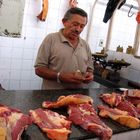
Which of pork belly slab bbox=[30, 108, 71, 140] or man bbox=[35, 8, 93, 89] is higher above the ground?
man bbox=[35, 8, 93, 89]

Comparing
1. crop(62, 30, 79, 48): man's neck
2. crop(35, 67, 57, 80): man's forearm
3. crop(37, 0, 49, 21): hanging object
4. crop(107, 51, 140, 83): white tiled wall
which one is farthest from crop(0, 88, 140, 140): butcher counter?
crop(37, 0, 49, 21): hanging object

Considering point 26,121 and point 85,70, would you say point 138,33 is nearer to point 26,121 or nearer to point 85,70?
point 85,70

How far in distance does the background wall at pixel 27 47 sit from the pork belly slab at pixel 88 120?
2.28 metres

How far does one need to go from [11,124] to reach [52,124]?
0.90ft

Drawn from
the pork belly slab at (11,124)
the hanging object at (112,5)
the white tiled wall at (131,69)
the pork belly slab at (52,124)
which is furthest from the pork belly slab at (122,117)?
the hanging object at (112,5)

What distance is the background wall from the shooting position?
421 centimetres

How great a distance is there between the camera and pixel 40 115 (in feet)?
5.19

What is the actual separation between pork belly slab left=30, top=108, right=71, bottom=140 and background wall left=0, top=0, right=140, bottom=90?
2.54 metres

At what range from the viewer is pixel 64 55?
250 centimetres

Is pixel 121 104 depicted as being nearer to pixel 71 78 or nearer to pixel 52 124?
pixel 71 78

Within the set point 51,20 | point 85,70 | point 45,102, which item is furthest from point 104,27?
point 45,102

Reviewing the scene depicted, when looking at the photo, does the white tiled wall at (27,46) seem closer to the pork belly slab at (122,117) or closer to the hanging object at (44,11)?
the hanging object at (44,11)

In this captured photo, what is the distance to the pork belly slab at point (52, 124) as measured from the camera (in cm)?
139

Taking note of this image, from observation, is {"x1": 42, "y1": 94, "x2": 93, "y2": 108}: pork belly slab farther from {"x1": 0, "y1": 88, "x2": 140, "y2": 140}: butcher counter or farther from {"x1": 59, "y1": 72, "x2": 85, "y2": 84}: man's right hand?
{"x1": 59, "y1": 72, "x2": 85, "y2": 84}: man's right hand
